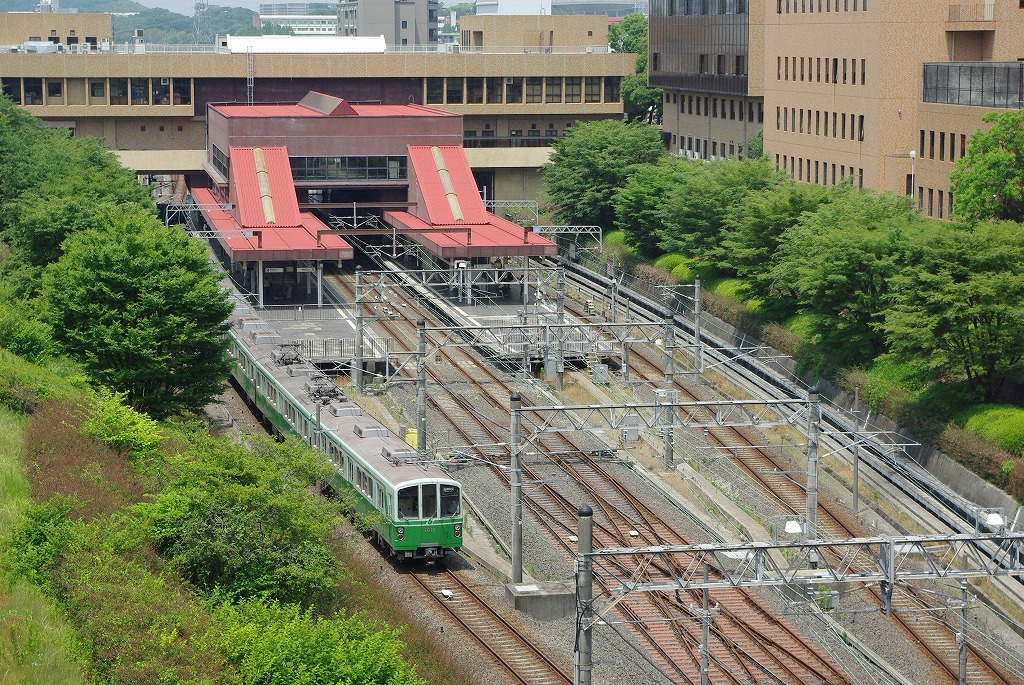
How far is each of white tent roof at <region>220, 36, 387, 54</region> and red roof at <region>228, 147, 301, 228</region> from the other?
72.3 feet

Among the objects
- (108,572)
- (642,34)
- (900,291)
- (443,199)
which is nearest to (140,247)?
(108,572)

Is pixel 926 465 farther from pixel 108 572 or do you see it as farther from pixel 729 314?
pixel 108 572

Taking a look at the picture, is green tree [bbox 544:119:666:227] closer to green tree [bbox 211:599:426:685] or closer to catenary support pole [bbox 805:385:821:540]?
catenary support pole [bbox 805:385:821:540]

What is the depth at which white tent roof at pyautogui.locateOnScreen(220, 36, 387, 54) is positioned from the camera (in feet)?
340

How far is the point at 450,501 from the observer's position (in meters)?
38.2

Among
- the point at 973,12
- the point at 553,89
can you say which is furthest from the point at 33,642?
the point at 553,89

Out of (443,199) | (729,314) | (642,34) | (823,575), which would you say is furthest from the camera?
(642,34)

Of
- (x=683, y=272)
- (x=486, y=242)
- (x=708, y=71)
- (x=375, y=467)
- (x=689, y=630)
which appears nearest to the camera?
(x=689, y=630)

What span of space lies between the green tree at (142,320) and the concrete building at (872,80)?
30896 mm

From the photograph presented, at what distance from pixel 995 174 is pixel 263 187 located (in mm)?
37932

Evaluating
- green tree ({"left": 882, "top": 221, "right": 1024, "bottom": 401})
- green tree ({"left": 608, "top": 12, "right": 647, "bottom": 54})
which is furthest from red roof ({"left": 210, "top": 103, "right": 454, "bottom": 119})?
green tree ({"left": 608, "top": 12, "right": 647, "bottom": 54})

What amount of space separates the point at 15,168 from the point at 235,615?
50819mm

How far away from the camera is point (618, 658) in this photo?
33875 mm

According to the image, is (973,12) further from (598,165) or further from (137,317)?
(137,317)
